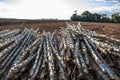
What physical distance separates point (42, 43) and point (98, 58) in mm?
4012

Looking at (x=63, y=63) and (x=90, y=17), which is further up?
(x=63, y=63)

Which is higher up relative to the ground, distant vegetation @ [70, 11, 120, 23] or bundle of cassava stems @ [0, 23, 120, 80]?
bundle of cassava stems @ [0, 23, 120, 80]

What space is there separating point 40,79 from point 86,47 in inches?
147

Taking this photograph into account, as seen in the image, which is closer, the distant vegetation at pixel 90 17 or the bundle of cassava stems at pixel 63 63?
the bundle of cassava stems at pixel 63 63

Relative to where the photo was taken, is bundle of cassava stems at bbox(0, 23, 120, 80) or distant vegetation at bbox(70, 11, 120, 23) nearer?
bundle of cassava stems at bbox(0, 23, 120, 80)

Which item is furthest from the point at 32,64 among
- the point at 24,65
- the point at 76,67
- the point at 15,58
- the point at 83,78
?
the point at 83,78

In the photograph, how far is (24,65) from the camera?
8867mm

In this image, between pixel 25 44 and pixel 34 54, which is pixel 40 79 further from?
pixel 25 44

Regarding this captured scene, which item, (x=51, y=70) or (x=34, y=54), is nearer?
(x=51, y=70)

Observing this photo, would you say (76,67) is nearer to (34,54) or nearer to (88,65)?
(88,65)

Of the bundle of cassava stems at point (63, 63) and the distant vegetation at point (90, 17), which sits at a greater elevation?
the bundle of cassava stems at point (63, 63)

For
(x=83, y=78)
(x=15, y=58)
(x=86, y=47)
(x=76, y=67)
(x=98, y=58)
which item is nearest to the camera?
(x=83, y=78)

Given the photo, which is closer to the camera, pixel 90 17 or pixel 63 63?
pixel 63 63

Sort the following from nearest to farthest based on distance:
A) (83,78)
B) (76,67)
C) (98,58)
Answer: (83,78) → (76,67) → (98,58)
